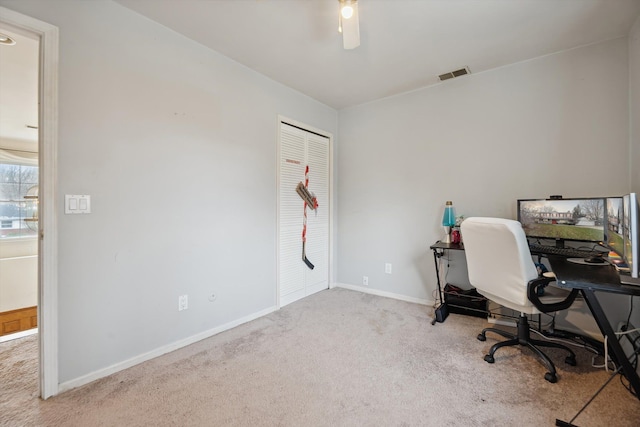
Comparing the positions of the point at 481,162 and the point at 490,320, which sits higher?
the point at 481,162

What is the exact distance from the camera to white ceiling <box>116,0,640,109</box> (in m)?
1.81

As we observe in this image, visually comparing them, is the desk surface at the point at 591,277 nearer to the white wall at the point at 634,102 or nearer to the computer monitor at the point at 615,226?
the computer monitor at the point at 615,226

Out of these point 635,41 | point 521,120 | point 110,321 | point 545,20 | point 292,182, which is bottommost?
point 110,321

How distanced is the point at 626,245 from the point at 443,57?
6.44 feet

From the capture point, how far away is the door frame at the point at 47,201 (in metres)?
1.52

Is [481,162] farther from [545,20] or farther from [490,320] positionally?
[490,320]

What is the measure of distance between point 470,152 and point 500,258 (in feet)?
4.67

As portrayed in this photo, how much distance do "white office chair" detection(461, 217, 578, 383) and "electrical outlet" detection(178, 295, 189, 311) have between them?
2.27 metres

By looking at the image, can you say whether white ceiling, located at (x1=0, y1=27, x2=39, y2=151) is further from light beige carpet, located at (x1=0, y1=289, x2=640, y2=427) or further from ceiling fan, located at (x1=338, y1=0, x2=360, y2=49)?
light beige carpet, located at (x1=0, y1=289, x2=640, y2=427)

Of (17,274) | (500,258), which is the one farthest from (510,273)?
(17,274)

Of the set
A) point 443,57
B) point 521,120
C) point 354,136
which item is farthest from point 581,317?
point 354,136

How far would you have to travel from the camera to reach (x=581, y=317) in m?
2.30

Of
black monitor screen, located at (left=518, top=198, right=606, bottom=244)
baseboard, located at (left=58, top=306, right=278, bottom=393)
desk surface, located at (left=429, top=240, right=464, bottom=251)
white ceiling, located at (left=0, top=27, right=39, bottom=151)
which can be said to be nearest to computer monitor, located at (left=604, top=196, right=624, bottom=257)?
black monitor screen, located at (left=518, top=198, right=606, bottom=244)

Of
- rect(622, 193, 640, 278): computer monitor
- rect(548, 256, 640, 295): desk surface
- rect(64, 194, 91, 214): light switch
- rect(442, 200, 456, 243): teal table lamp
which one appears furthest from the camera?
rect(442, 200, 456, 243): teal table lamp
